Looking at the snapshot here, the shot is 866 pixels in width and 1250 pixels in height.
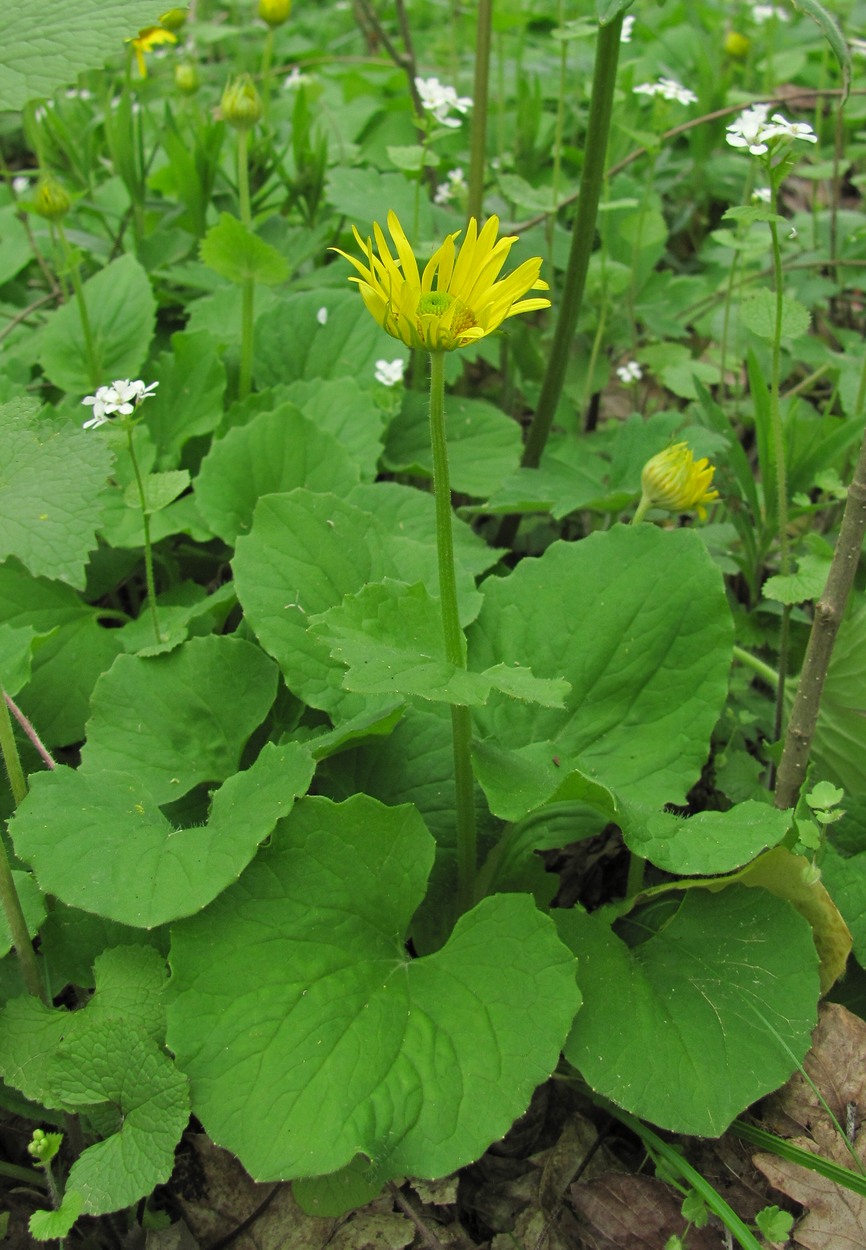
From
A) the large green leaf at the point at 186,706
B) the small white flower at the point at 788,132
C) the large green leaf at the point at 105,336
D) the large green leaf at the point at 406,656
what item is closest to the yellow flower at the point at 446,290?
the large green leaf at the point at 406,656

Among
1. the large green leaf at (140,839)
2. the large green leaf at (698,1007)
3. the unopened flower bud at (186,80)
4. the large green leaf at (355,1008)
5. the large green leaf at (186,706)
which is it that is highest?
the unopened flower bud at (186,80)

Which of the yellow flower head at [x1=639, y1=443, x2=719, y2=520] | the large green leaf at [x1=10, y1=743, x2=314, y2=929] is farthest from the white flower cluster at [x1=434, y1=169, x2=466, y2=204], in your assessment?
the large green leaf at [x1=10, y1=743, x2=314, y2=929]

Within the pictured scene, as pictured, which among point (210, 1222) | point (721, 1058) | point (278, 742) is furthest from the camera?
point (278, 742)

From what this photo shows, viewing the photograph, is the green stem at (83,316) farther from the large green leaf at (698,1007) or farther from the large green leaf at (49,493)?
the large green leaf at (698,1007)

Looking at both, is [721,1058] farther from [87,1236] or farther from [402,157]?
[402,157]

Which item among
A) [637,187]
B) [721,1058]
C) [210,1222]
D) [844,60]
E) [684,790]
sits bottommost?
[210,1222]

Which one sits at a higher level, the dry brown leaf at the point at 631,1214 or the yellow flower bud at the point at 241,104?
the yellow flower bud at the point at 241,104

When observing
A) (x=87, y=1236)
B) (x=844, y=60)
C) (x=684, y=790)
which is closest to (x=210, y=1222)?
(x=87, y=1236)
